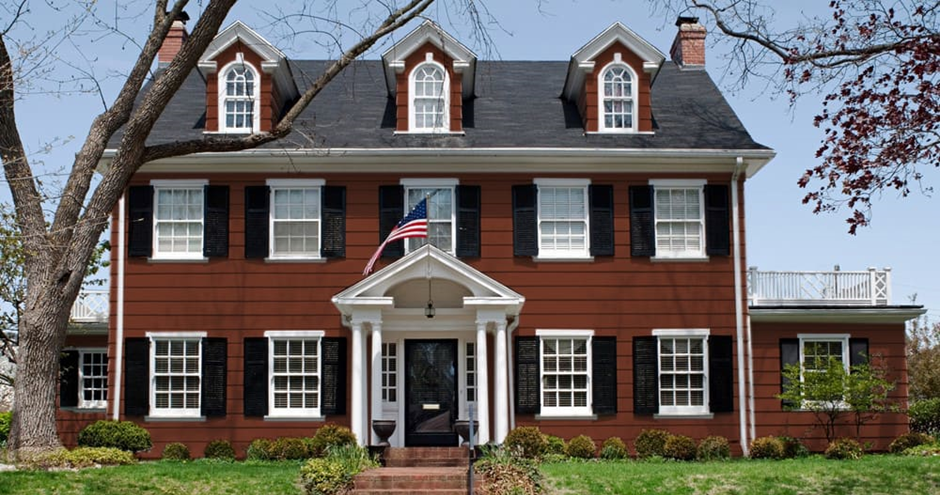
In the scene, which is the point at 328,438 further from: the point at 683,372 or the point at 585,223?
the point at 683,372

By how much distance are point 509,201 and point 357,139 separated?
3067 millimetres

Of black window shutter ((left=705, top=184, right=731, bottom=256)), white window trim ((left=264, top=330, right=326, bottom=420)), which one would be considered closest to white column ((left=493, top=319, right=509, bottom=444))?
white window trim ((left=264, top=330, right=326, bottom=420))

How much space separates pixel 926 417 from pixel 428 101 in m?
13.2

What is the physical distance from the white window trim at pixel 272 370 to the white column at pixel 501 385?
3.36 meters

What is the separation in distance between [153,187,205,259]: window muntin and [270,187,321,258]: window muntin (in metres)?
1.38

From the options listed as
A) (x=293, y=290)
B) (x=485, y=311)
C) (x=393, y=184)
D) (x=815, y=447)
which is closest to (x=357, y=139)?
(x=393, y=184)

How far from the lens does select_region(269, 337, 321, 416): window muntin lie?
66.4ft

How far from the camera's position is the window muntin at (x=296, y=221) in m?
20.6

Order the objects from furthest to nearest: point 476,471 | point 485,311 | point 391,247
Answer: point 391,247 → point 485,311 → point 476,471

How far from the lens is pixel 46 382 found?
1630cm

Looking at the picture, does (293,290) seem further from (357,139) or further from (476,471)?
(476,471)

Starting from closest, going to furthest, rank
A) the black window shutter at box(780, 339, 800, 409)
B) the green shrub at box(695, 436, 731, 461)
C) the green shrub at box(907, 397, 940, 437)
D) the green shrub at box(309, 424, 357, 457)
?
the green shrub at box(309, 424, 357, 457)
the green shrub at box(695, 436, 731, 461)
the black window shutter at box(780, 339, 800, 409)
the green shrub at box(907, 397, 940, 437)

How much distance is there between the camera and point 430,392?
20406mm

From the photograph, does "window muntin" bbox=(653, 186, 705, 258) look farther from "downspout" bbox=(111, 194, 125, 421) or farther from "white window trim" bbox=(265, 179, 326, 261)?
"downspout" bbox=(111, 194, 125, 421)
